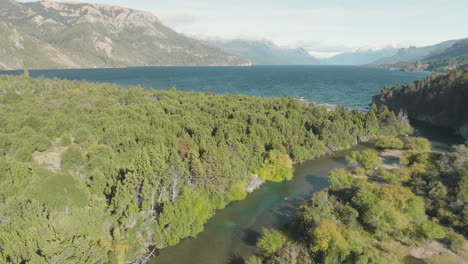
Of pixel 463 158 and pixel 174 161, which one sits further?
pixel 463 158

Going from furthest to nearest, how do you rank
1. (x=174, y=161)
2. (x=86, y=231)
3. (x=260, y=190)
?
1. (x=260, y=190)
2. (x=174, y=161)
3. (x=86, y=231)

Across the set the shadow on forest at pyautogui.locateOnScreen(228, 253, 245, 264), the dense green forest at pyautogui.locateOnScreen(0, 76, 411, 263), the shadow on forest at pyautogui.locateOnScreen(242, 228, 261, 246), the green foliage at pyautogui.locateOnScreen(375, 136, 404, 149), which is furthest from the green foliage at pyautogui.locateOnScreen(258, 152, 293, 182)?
the green foliage at pyautogui.locateOnScreen(375, 136, 404, 149)

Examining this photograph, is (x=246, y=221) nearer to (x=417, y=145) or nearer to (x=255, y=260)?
(x=255, y=260)

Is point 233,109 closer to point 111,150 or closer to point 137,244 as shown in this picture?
point 111,150

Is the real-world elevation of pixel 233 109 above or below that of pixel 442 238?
above

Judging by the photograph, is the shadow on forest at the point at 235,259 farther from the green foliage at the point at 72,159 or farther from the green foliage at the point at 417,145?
the green foliage at the point at 417,145

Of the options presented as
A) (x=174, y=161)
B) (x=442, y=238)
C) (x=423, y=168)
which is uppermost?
(x=174, y=161)

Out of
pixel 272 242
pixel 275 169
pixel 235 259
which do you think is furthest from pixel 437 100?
pixel 235 259

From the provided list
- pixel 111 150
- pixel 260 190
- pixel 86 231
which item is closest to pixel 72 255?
pixel 86 231
